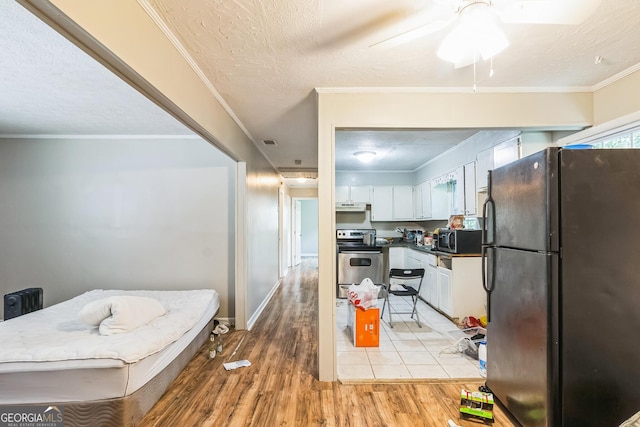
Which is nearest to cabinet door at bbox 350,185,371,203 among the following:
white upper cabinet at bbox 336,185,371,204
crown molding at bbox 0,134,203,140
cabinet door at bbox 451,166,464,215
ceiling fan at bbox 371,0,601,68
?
white upper cabinet at bbox 336,185,371,204

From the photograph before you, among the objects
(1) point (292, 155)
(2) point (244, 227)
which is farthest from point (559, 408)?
(1) point (292, 155)

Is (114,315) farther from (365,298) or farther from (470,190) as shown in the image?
(470,190)

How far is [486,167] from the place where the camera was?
3.39 m

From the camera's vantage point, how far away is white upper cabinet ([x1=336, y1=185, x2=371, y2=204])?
5.78 m

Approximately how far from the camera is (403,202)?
575cm

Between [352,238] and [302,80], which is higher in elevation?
[302,80]

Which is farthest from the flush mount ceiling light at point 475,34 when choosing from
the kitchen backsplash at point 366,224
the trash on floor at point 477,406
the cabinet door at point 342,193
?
the kitchen backsplash at point 366,224

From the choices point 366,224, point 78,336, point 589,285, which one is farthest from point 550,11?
point 366,224

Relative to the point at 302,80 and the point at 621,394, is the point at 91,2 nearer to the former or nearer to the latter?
the point at 302,80

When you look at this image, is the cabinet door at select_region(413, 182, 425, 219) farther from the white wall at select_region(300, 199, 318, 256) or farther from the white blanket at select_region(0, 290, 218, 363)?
the white wall at select_region(300, 199, 318, 256)

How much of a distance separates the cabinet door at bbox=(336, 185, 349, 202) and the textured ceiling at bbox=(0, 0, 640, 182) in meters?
2.99

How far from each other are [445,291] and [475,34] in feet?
10.2

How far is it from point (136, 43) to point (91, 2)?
0.90ft

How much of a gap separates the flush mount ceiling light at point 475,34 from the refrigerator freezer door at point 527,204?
63cm
